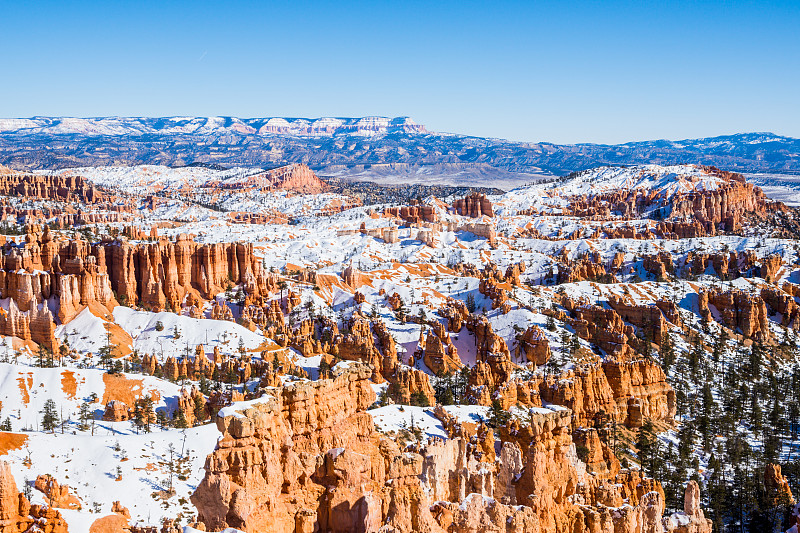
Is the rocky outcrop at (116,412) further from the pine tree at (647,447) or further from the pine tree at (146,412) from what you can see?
the pine tree at (647,447)

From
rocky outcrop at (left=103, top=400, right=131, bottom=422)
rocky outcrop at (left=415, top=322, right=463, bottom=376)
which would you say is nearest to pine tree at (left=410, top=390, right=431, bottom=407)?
rocky outcrop at (left=415, top=322, right=463, bottom=376)

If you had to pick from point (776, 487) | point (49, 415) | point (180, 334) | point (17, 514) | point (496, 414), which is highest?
point (17, 514)

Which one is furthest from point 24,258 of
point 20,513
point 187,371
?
point 20,513

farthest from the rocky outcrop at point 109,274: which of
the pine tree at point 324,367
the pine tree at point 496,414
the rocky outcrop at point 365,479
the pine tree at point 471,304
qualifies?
the rocky outcrop at point 365,479

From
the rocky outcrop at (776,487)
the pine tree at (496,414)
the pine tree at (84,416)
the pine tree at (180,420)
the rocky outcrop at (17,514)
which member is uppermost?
the rocky outcrop at (17,514)

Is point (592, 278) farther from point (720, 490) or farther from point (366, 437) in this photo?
point (366, 437)

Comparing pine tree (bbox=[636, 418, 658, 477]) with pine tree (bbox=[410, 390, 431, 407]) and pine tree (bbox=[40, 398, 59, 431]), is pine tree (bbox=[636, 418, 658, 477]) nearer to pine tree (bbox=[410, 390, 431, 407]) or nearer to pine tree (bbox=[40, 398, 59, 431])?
pine tree (bbox=[410, 390, 431, 407])

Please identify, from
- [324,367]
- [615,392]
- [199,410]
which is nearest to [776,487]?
[615,392]

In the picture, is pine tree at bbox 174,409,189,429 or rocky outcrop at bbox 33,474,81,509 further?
pine tree at bbox 174,409,189,429

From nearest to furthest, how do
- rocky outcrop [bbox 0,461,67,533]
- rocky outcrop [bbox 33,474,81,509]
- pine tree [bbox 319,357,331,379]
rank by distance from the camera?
rocky outcrop [bbox 0,461,67,533]
rocky outcrop [bbox 33,474,81,509]
pine tree [bbox 319,357,331,379]

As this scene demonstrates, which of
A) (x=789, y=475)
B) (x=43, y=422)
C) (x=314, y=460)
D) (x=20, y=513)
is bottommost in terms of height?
(x=789, y=475)

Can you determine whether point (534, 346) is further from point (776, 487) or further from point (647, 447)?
point (776, 487)
